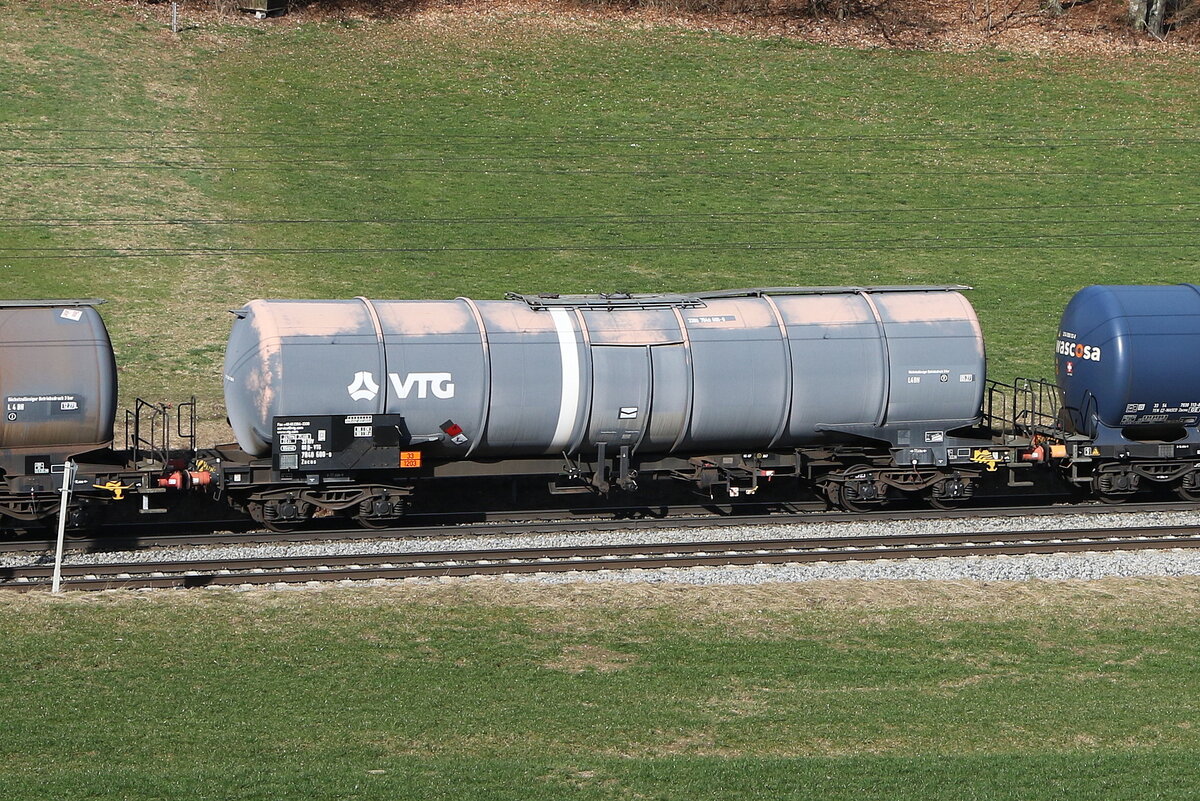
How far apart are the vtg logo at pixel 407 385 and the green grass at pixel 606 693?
384cm

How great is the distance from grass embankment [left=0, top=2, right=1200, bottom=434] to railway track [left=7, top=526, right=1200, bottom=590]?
1275 cm

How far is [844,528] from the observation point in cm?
2448

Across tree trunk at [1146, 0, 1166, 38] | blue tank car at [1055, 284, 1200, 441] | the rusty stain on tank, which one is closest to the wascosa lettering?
blue tank car at [1055, 284, 1200, 441]

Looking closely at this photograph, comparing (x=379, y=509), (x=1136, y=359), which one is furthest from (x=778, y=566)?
(x=1136, y=359)

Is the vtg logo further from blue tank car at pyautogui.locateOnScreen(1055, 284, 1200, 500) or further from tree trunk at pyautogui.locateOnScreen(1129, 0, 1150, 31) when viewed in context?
tree trunk at pyautogui.locateOnScreen(1129, 0, 1150, 31)

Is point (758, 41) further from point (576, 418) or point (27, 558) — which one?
point (27, 558)

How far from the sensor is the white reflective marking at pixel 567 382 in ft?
75.3

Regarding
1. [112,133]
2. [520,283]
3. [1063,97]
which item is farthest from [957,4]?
[112,133]

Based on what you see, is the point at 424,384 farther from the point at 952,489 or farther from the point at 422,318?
the point at 952,489

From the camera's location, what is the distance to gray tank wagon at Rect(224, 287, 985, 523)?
22156mm

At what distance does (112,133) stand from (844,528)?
3472cm

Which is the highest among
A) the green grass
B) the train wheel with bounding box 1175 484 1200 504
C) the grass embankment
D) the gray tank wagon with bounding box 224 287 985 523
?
the grass embankment

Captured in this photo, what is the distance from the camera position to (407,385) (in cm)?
2238

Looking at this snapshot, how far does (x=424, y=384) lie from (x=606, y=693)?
8.21 metres
